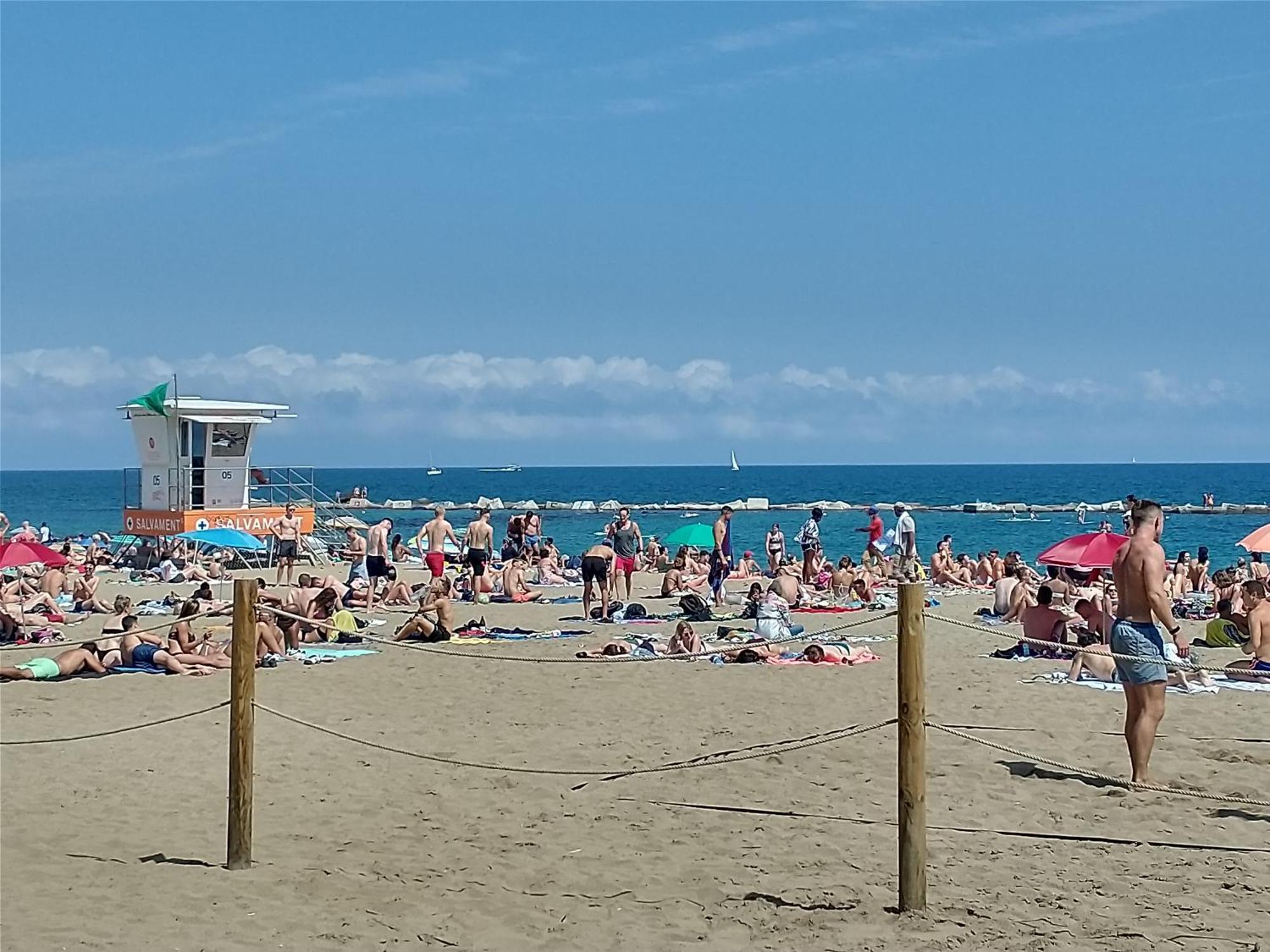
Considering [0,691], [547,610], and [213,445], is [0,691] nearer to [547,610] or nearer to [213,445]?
[547,610]

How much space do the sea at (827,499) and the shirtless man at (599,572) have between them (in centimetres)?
2323

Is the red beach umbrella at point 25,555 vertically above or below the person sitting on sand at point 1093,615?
above

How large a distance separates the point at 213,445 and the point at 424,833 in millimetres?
22665

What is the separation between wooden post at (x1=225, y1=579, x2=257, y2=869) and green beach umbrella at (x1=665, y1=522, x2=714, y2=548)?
50.9 feet

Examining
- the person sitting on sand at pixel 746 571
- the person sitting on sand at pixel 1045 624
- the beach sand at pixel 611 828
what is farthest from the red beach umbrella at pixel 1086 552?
the person sitting on sand at pixel 746 571

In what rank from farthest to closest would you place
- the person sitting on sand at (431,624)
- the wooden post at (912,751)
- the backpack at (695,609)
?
1. the backpack at (695,609)
2. the person sitting on sand at (431,624)
3. the wooden post at (912,751)

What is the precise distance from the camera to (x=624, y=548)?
2075 centimetres

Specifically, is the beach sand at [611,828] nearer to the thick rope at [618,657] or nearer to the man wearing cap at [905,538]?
the thick rope at [618,657]

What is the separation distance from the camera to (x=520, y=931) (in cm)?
520

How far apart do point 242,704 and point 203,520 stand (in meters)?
22.3

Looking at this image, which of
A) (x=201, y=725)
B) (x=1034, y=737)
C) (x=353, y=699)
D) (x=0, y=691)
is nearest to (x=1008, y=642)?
(x=1034, y=737)

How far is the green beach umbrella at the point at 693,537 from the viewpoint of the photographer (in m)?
21.4

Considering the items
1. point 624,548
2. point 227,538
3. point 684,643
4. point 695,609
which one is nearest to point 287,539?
point 227,538

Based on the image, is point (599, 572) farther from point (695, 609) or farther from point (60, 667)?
point (60, 667)
